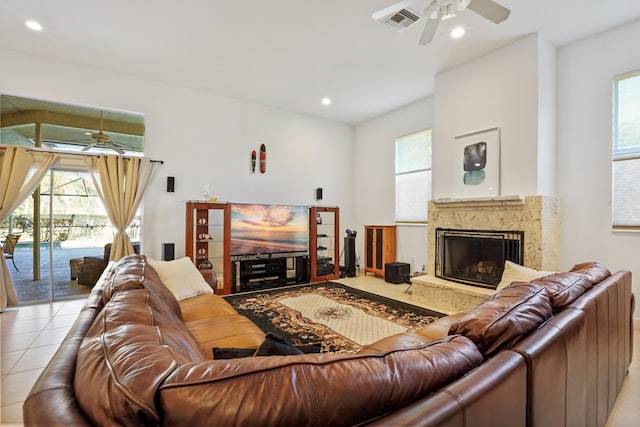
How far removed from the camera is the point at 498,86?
3932 millimetres

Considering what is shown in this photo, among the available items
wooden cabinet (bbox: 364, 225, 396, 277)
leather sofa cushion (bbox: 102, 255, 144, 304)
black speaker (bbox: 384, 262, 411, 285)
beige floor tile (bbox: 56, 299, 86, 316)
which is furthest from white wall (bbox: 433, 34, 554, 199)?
beige floor tile (bbox: 56, 299, 86, 316)

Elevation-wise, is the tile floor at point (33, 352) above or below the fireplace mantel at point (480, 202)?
below

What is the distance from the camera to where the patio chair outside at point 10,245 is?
13.5 ft

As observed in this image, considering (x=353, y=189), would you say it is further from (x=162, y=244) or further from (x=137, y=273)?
(x=137, y=273)

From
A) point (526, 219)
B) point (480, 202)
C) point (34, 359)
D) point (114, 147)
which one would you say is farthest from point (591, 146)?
point (114, 147)

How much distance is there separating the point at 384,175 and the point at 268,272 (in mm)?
3103

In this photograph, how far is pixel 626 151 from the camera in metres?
3.40

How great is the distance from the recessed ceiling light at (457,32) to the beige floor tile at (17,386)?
5.03 meters

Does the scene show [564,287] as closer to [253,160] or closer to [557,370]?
[557,370]

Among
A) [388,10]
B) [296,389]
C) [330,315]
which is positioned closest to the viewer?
[296,389]

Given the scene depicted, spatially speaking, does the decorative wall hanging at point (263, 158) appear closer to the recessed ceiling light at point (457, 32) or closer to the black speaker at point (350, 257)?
the black speaker at point (350, 257)

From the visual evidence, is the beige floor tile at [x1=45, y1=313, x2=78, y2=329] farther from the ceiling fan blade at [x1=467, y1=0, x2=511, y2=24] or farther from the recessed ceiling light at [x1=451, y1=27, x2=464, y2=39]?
the recessed ceiling light at [x1=451, y1=27, x2=464, y2=39]

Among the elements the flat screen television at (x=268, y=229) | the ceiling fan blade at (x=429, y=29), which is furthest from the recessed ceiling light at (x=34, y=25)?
the ceiling fan blade at (x=429, y=29)

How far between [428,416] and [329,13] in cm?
360
